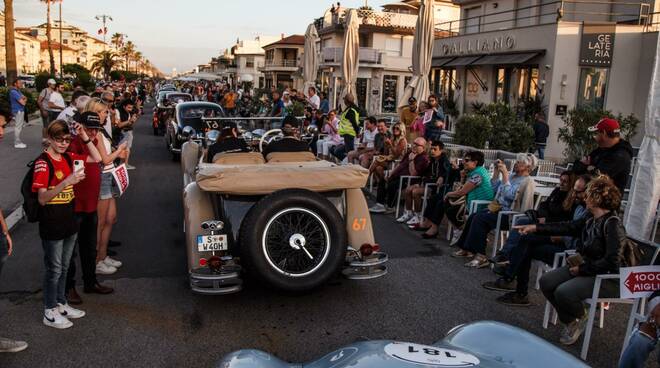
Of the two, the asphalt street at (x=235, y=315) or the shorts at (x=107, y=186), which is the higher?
the shorts at (x=107, y=186)

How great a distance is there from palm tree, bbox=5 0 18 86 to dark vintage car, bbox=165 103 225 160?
10.1m

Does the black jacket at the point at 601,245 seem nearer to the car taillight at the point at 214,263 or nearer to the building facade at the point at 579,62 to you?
the car taillight at the point at 214,263

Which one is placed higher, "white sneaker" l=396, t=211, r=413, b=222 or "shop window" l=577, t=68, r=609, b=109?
"shop window" l=577, t=68, r=609, b=109

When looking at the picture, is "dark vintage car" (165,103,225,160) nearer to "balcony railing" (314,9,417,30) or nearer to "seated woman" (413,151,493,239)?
"seated woman" (413,151,493,239)

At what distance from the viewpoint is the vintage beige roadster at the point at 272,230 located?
4.57 metres

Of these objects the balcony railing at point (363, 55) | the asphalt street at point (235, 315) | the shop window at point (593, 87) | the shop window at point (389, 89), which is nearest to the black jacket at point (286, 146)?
the asphalt street at point (235, 315)

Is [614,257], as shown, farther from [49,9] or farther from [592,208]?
[49,9]

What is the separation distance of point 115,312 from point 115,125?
18.4ft

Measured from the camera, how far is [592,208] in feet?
14.7

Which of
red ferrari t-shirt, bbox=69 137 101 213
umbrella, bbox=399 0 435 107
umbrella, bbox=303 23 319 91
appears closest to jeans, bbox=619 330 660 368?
red ferrari t-shirt, bbox=69 137 101 213

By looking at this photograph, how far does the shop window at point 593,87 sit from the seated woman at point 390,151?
34.2 ft

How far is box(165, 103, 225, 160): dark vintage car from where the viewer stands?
560 inches

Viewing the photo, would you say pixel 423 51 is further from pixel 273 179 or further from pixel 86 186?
pixel 86 186

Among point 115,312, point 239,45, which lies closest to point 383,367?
point 115,312
